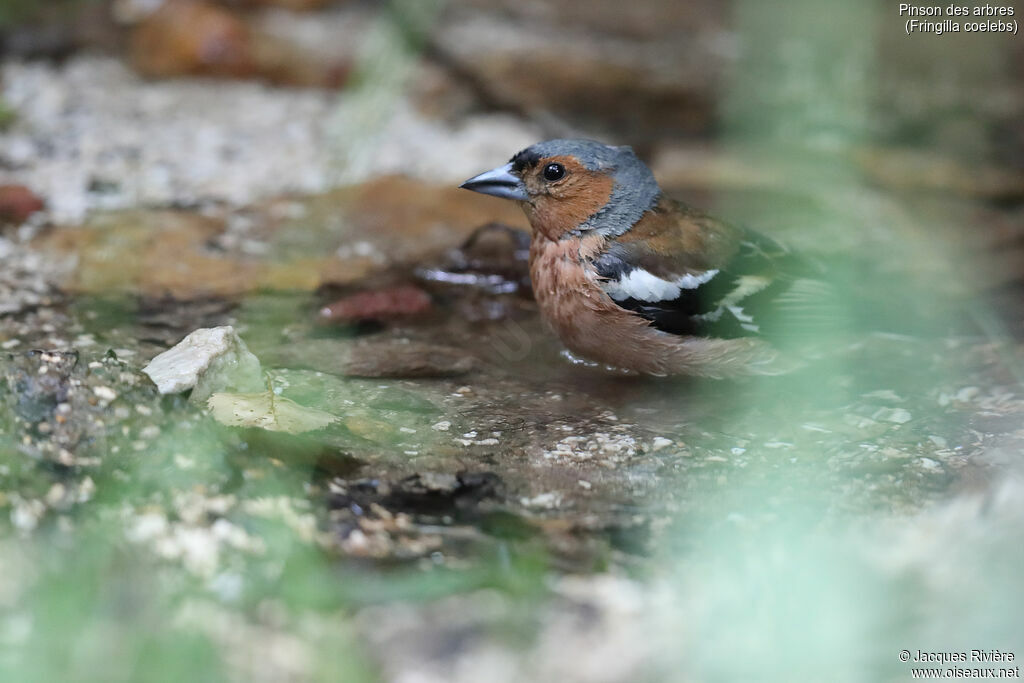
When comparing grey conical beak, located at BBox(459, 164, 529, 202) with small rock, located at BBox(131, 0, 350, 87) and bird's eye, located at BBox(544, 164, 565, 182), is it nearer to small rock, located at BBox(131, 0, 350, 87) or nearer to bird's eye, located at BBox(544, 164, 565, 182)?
bird's eye, located at BBox(544, 164, 565, 182)

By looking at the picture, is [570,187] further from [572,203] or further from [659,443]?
[659,443]

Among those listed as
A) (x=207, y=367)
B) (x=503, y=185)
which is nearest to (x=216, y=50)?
(x=503, y=185)

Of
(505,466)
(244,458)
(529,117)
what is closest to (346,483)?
(244,458)

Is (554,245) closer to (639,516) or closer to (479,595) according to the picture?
(639,516)

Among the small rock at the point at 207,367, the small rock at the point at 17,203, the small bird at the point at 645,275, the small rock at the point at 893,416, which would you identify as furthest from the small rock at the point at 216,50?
the small rock at the point at 893,416

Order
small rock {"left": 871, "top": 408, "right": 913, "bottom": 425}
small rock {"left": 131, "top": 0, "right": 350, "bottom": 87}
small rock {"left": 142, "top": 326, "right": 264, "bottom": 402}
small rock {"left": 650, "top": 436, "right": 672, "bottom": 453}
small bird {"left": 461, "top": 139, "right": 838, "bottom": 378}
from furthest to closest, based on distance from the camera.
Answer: small rock {"left": 131, "top": 0, "right": 350, "bottom": 87} → small bird {"left": 461, "top": 139, "right": 838, "bottom": 378} → small rock {"left": 871, "top": 408, "right": 913, "bottom": 425} → small rock {"left": 650, "top": 436, "right": 672, "bottom": 453} → small rock {"left": 142, "top": 326, "right": 264, "bottom": 402}

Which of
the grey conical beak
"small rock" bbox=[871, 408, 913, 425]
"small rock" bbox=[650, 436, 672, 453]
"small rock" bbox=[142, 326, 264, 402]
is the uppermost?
the grey conical beak

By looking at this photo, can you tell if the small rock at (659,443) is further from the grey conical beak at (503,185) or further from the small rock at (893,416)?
the grey conical beak at (503,185)

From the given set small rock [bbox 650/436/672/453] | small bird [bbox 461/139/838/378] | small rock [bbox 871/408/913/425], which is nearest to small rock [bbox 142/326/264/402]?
small rock [bbox 650/436/672/453]
